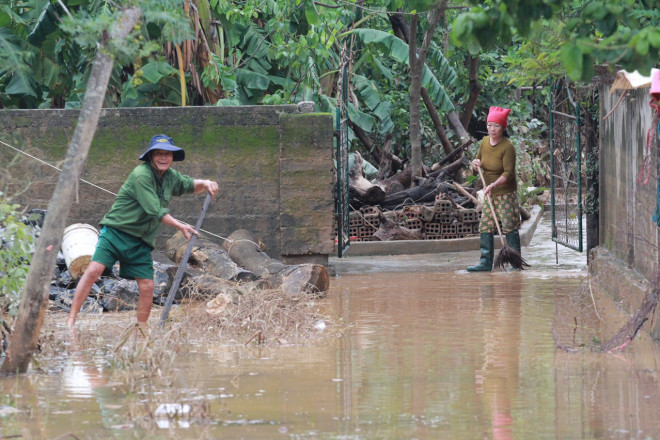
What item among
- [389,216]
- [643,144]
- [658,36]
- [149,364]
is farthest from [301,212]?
[658,36]

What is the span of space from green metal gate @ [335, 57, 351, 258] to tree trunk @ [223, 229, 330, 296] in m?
1.24

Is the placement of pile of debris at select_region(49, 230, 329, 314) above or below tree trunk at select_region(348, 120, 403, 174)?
below

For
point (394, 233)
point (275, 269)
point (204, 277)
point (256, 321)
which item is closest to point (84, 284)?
point (256, 321)

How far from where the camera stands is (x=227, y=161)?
11805mm

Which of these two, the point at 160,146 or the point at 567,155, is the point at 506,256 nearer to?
the point at 567,155

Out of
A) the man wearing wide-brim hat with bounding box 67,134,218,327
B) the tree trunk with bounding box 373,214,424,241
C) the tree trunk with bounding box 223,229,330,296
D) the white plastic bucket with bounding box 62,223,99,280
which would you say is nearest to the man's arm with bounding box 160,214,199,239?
the man wearing wide-brim hat with bounding box 67,134,218,327

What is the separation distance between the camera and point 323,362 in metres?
6.91

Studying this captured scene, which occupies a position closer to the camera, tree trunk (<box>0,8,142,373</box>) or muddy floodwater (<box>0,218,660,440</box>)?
muddy floodwater (<box>0,218,660,440</box>)

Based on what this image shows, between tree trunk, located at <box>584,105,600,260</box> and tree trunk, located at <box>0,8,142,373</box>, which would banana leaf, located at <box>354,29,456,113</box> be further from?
tree trunk, located at <box>0,8,142,373</box>

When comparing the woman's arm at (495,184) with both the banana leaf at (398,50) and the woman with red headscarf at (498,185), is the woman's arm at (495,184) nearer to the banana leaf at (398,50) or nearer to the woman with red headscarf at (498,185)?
the woman with red headscarf at (498,185)

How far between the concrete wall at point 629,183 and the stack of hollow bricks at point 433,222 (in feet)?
11.3

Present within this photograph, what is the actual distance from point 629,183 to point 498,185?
8.78 feet

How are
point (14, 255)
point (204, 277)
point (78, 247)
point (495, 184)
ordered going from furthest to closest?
point (495, 184) < point (78, 247) < point (204, 277) < point (14, 255)

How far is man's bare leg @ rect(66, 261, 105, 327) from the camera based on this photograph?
8.17 meters
